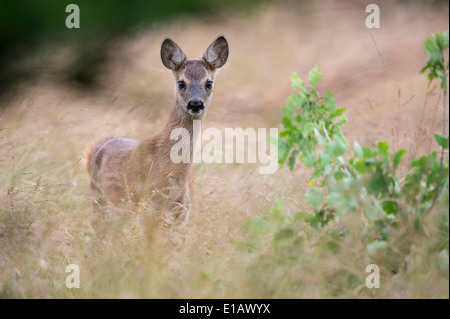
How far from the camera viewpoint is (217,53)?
22.0 feet

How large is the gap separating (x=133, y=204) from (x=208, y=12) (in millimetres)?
7751

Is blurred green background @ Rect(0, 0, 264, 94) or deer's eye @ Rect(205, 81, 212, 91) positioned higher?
blurred green background @ Rect(0, 0, 264, 94)

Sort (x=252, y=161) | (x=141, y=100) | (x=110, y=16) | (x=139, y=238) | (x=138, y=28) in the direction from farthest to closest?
(x=138, y=28) → (x=110, y=16) → (x=141, y=100) → (x=252, y=161) → (x=139, y=238)

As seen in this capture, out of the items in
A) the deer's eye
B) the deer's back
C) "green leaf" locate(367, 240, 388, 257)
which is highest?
the deer's eye

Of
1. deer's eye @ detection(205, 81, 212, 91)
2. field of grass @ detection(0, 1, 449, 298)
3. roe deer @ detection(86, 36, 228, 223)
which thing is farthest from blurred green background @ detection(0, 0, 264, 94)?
deer's eye @ detection(205, 81, 212, 91)

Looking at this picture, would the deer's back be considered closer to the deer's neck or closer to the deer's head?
the deer's neck

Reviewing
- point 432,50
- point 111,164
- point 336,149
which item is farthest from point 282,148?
point 111,164

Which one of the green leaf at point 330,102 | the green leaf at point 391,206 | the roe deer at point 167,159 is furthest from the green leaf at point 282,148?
the roe deer at point 167,159

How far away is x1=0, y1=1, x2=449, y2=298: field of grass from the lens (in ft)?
14.9

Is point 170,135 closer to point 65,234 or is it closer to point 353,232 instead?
point 65,234

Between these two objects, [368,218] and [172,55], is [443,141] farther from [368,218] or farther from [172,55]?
[172,55]

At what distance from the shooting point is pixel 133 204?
5.79 m

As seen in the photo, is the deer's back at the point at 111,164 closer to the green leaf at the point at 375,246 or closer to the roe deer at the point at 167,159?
the roe deer at the point at 167,159

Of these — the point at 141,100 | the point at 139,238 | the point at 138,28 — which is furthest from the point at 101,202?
the point at 138,28
